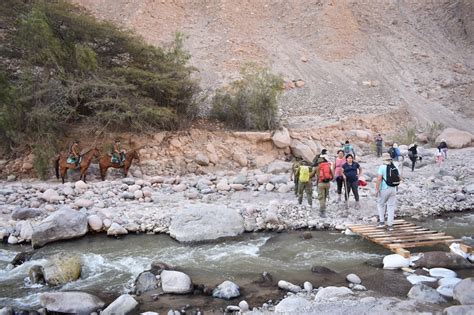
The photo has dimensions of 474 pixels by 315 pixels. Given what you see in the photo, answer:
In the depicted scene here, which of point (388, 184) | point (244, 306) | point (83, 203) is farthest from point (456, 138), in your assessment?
point (244, 306)

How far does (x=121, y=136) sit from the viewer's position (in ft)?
51.6

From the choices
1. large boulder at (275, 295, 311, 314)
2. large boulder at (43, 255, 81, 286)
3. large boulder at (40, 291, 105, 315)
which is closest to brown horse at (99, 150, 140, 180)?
large boulder at (43, 255, 81, 286)

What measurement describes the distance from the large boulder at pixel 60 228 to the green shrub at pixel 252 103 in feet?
29.5

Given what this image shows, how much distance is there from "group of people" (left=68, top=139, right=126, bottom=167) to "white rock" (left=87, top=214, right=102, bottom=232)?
4.20 metres

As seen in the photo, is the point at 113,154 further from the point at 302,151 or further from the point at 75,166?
the point at 302,151

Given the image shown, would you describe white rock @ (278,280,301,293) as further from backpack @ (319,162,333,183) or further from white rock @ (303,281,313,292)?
backpack @ (319,162,333,183)

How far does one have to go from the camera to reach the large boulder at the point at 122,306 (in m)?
6.13

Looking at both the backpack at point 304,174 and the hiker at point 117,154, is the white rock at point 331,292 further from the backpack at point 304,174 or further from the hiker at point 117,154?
the hiker at point 117,154

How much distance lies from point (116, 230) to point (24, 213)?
8.22 ft

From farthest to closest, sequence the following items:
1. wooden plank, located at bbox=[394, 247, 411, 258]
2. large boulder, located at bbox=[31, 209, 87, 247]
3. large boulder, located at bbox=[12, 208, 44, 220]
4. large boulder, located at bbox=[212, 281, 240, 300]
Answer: large boulder, located at bbox=[12, 208, 44, 220], large boulder, located at bbox=[31, 209, 87, 247], wooden plank, located at bbox=[394, 247, 411, 258], large boulder, located at bbox=[212, 281, 240, 300]

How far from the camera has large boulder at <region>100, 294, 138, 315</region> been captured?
6.13 m

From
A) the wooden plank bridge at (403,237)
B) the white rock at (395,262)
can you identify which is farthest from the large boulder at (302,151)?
the white rock at (395,262)

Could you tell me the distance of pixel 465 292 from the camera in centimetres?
606

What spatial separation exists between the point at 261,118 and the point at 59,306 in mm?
11993
